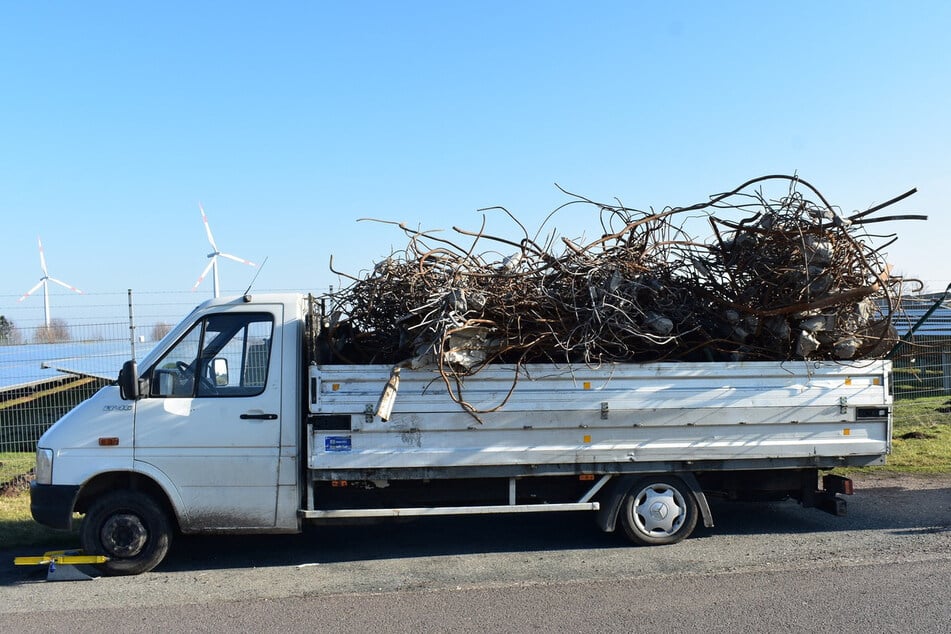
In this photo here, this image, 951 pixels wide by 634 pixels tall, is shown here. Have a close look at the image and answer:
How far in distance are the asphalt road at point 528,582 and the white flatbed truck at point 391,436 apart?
41cm

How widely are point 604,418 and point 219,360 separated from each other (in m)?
3.17

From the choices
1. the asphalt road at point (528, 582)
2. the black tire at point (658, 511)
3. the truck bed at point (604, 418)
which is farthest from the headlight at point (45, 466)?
the black tire at point (658, 511)

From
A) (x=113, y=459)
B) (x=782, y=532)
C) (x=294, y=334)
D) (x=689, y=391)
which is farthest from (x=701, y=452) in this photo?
(x=113, y=459)

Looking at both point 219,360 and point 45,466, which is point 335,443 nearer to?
point 219,360

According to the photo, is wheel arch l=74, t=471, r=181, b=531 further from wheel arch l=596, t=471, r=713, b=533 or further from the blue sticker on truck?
wheel arch l=596, t=471, r=713, b=533

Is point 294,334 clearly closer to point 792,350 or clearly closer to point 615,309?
point 615,309

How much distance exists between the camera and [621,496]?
6383 millimetres

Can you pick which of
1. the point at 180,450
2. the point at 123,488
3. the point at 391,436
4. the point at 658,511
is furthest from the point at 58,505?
the point at 658,511

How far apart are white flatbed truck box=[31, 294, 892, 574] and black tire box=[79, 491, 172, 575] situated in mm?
11

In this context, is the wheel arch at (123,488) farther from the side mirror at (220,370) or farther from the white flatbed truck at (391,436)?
the side mirror at (220,370)

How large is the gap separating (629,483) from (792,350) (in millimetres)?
1886

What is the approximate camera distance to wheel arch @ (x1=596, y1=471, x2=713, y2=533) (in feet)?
20.9

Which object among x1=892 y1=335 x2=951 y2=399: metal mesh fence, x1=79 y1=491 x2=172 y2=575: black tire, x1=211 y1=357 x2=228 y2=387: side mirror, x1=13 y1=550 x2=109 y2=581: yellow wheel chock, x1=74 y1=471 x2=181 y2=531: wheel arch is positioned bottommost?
x1=13 y1=550 x2=109 y2=581: yellow wheel chock

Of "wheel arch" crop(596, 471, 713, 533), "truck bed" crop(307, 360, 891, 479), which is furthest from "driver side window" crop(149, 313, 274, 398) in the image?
"wheel arch" crop(596, 471, 713, 533)
